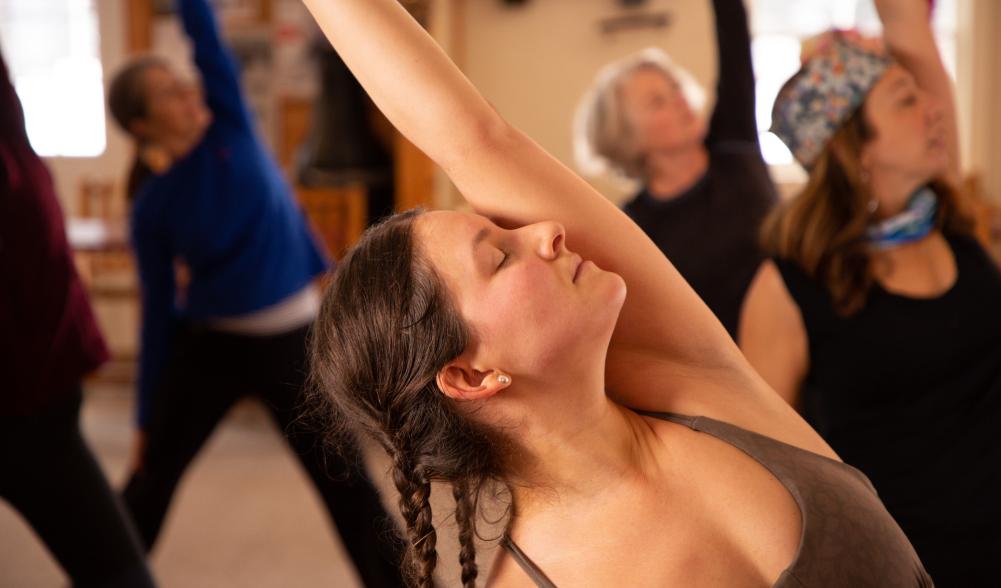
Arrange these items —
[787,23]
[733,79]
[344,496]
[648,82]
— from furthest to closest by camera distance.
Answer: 1. [787,23]
2. [648,82]
3. [344,496]
4. [733,79]

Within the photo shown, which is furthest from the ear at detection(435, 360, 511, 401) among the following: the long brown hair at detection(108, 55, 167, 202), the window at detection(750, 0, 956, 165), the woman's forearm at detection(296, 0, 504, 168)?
the window at detection(750, 0, 956, 165)

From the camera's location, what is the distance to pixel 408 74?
3.67ft

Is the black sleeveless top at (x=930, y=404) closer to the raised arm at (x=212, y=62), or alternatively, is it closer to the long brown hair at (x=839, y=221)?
the long brown hair at (x=839, y=221)

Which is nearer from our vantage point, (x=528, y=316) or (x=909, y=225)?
(x=528, y=316)

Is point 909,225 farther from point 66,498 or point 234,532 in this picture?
point 234,532

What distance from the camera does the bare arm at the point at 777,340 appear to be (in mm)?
1794

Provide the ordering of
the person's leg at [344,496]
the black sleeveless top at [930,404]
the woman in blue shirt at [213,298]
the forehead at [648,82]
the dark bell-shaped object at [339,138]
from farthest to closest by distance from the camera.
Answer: the dark bell-shaped object at [339,138]
the forehead at [648,82]
the woman in blue shirt at [213,298]
the person's leg at [344,496]
the black sleeveless top at [930,404]

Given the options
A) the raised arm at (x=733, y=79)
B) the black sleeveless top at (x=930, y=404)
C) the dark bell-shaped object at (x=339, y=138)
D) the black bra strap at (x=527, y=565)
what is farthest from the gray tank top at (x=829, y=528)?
the dark bell-shaped object at (x=339, y=138)

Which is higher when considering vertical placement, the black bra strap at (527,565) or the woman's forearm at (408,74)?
the woman's forearm at (408,74)

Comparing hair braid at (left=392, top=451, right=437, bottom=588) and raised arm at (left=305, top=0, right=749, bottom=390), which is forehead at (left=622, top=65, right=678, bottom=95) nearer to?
raised arm at (left=305, top=0, right=749, bottom=390)

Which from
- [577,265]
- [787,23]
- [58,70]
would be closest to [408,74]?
[577,265]

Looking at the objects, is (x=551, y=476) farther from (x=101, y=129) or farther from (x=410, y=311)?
(x=101, y=129)

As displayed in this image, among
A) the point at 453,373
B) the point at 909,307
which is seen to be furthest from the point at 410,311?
the point at 909,307

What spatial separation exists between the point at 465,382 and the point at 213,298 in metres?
1.73
